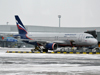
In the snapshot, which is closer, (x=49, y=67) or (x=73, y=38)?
(x=49, y=67)

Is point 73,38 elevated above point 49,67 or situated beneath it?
elevated above

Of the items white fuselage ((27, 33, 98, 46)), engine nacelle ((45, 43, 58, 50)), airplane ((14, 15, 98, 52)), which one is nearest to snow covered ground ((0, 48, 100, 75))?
engine nacelle ((45, 43, 58, 50))

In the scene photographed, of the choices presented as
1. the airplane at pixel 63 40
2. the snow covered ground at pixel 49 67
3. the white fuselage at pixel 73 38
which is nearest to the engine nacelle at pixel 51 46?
the airplane at pixel 63 40

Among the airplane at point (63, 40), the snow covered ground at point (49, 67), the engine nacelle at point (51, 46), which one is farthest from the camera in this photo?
the airplane at point (63, 40)

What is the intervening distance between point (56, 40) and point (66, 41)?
2.64 m

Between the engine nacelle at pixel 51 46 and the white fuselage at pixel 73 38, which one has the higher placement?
the white fuselage at pixel 73 38

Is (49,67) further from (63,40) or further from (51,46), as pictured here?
(63,40)

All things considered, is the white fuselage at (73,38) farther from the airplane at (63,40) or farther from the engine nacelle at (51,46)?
the engine nacelle at (51,46)

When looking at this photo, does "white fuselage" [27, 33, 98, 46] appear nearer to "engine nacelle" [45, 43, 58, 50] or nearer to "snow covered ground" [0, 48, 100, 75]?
"engine nacelle" [45, 43, 58, 50]

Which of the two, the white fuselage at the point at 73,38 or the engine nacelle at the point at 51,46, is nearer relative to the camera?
the engine nacelle at the point at 51,46

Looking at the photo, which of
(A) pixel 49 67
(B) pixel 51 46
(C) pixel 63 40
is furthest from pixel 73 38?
(A) pixel 49 67

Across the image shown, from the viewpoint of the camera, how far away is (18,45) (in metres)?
88.3

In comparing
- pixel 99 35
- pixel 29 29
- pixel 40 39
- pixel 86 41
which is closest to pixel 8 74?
pixel 86 41

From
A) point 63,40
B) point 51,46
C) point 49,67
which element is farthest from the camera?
point 63,40
